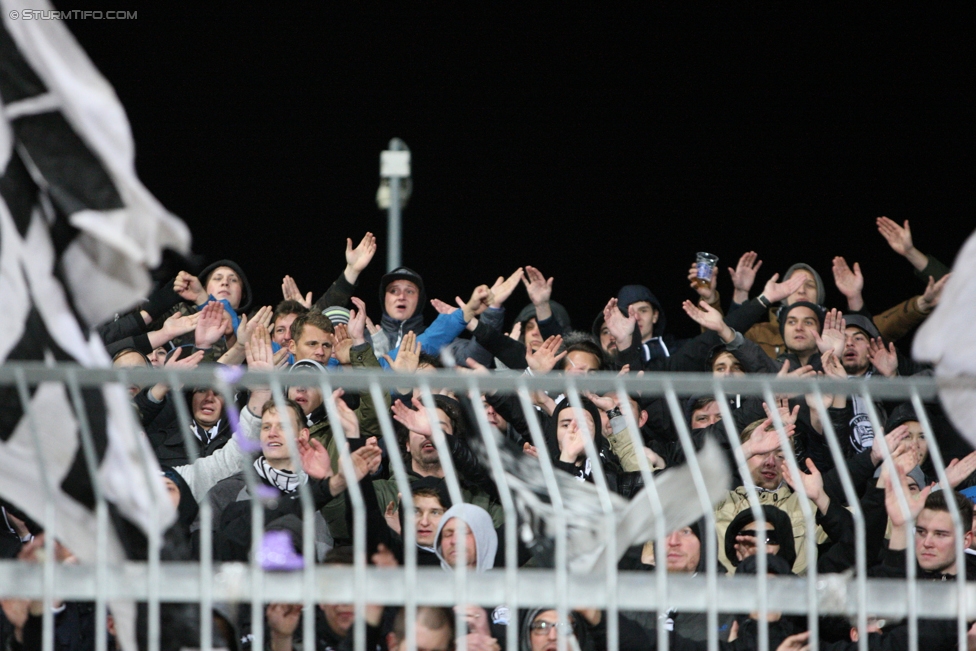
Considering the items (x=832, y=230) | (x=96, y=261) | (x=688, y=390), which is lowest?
(x=688, y=390)

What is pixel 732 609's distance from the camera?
3.30 m

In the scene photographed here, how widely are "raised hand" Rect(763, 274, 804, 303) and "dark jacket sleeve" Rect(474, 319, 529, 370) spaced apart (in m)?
1.70

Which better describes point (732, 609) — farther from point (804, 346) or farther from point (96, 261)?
point (804, 346)

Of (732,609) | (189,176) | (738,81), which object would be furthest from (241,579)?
(738,81)

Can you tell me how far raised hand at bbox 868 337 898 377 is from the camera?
26.6 ft

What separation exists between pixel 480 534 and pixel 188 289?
145 inches

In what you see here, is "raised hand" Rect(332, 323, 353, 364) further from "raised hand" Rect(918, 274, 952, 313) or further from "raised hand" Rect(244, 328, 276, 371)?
"raised hand" Rect(918, 274, 952, 313)

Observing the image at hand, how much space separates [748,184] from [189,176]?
15.4 feet

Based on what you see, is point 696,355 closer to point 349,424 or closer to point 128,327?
point 349,424

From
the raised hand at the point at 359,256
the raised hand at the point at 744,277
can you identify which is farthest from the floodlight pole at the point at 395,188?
the raised hand at the point at 744,277

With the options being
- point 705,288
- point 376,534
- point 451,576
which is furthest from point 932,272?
point 451,576

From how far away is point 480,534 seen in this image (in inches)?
227

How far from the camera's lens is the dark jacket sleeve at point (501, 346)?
8242 millimetres

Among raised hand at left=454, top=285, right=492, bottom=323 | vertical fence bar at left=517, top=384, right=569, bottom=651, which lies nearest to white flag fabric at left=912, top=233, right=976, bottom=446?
vertical fence bar at left=517, top=384, right=569, bottom=651
